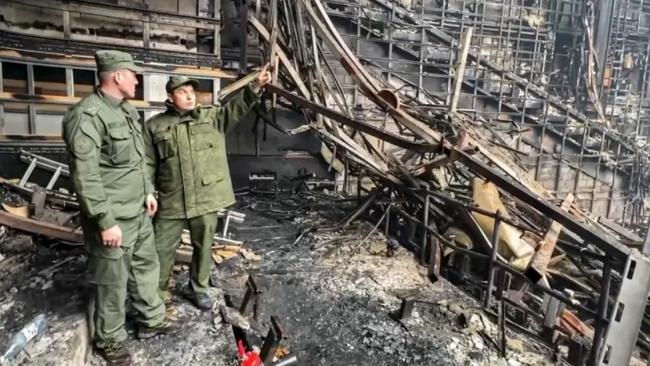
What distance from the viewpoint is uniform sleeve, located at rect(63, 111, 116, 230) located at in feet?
7.92

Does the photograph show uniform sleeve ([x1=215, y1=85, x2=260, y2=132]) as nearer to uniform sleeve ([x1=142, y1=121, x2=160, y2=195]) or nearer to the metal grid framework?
uniform sleeve ([x1=142, y1=121, x2=160, y2=195])

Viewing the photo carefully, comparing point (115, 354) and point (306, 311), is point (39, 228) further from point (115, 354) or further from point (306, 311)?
point (306, 311)

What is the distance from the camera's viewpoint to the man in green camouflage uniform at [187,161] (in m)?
3.23

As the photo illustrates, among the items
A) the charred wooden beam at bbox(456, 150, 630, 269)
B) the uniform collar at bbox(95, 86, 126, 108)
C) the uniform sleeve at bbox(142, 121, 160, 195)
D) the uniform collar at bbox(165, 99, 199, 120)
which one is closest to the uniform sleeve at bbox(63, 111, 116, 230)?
the uniform collar at bbox(95, 86, 126, 108)

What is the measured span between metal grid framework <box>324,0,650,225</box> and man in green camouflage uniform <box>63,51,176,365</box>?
23.9 feet

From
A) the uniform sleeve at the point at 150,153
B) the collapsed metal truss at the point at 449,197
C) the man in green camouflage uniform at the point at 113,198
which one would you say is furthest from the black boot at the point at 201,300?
the collapsed metal truss at the point at 449,197

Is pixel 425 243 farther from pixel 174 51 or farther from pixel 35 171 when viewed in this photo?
pixel 35 171

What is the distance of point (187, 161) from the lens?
326cm

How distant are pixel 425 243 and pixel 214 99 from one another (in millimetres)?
3923

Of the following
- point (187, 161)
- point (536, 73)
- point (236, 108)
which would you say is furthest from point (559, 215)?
point (536, 73)

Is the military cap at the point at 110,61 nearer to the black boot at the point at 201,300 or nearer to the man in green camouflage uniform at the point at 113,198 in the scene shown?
the man in green camouflage uniform at the point at 113,198

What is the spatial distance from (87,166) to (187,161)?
89 cm

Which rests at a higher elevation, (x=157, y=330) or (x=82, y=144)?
(x=82, y=144)

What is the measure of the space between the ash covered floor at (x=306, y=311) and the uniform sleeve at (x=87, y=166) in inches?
34.9
